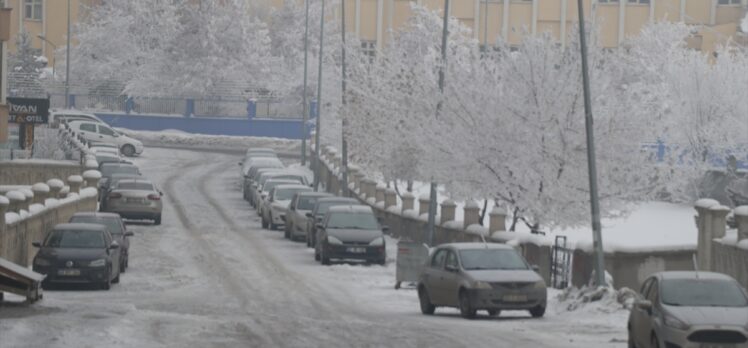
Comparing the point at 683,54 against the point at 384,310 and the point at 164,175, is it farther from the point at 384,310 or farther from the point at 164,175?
the point at 384,310

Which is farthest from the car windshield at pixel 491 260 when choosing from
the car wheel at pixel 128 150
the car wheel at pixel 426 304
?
the car wheel at pixel 128 150

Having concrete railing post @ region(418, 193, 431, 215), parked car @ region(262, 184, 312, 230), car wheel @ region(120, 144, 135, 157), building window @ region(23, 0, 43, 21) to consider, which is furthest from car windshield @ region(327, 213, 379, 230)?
building window @ region(23, 0, 43, 21)

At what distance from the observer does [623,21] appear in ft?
356

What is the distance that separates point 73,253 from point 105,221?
508cm

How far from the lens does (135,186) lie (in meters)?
49.1

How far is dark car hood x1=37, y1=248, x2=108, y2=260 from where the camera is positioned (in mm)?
31703

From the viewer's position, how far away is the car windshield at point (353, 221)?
39938mm

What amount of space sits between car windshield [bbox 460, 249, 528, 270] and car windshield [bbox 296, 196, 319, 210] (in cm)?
1925

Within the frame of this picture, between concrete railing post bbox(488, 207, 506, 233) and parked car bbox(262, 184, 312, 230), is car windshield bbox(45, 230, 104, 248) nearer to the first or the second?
concrete railing post bbox(488, 207, 506, 233)

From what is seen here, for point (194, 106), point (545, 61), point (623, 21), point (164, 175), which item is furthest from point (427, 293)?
point (623, 21)

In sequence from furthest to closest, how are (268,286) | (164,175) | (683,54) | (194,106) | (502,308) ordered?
(194,106), (683,54), (164,175), (268,286), (502,308)

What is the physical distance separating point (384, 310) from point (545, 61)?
1547cm

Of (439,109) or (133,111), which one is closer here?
(439,109)

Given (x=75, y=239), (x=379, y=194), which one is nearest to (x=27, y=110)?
(x=379, y=194)
